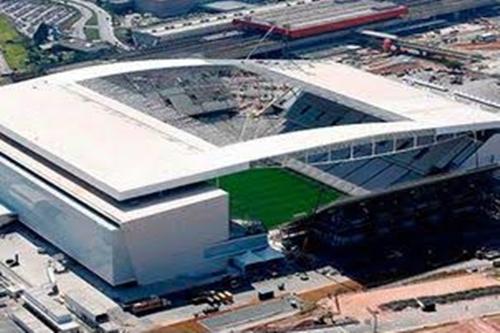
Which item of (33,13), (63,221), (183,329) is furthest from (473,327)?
(33,13)

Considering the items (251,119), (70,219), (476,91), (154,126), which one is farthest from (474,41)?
(70,219)

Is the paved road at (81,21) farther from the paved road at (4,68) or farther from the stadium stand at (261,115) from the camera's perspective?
the stadium stand at (261,115)

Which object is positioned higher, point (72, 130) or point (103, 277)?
point (72, 130)

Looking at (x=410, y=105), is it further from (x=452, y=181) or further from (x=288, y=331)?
(x=288, y=331)

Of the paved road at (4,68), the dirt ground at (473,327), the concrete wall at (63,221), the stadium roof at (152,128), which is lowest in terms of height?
the paved road at (4,68)

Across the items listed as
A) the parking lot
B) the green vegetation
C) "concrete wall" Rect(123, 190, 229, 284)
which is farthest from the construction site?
the parking lot

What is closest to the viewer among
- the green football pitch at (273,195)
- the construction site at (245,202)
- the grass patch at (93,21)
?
the construction site at (245,202)

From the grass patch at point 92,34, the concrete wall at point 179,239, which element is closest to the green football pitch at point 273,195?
the concrete wall at point 179,239
